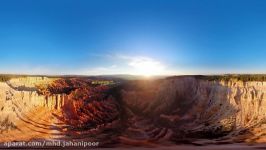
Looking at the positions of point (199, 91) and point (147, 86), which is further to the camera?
point (147, 86)

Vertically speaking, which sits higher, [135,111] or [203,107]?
[203,107]

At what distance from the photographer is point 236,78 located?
1485 cm

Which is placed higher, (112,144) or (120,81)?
(120,81)

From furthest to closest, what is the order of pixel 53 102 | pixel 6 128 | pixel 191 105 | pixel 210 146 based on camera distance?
pixel 191 105, pixel 53 102, pixel 6 128, pixel 210 146

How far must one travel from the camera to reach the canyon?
12.4 metres

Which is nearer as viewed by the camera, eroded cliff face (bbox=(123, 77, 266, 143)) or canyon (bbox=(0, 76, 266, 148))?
canyon (bbox=(0, 76, 266, 148))

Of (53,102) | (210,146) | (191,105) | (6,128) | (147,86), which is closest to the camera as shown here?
(210,146)

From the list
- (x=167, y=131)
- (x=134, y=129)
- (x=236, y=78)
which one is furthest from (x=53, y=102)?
(x=236, y=78)

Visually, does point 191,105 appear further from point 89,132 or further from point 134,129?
point 89,132

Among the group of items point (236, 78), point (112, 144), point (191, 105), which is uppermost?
point (236, 78)

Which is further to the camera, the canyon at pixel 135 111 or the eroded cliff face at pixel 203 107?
the eroded cliff face at pixel 203 107

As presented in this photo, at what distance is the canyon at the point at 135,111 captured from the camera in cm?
1235

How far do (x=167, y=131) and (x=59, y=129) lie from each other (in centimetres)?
364

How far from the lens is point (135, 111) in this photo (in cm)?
1454
